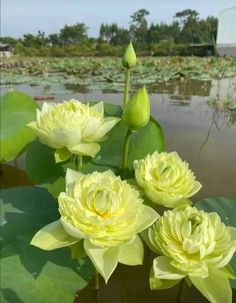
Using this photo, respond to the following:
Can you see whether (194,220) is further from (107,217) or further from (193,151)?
(193,151)

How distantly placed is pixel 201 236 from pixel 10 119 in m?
0.90

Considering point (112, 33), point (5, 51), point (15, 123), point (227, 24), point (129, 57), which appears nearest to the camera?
point (129, 57)

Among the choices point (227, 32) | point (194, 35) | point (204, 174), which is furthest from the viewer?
point (194, 35)

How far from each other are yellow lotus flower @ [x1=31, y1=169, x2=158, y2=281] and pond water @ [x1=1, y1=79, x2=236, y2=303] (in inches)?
9.4

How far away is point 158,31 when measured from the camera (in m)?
28.6

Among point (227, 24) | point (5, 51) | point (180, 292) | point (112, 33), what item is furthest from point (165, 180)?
point (112, 33)

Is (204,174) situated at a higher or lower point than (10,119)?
lower

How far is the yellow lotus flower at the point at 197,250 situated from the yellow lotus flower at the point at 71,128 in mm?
199

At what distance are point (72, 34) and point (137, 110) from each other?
25.8 meters

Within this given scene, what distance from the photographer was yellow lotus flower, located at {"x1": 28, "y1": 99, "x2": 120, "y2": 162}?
1.87 ft

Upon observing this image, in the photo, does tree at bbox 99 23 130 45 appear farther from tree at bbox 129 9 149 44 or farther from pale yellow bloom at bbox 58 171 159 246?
pale yellow bloom at bbox 58 171 159 246

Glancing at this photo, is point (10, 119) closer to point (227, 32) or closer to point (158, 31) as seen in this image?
point (227, 32)

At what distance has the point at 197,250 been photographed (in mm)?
434

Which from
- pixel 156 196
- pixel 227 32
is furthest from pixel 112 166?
pixel 227 32
